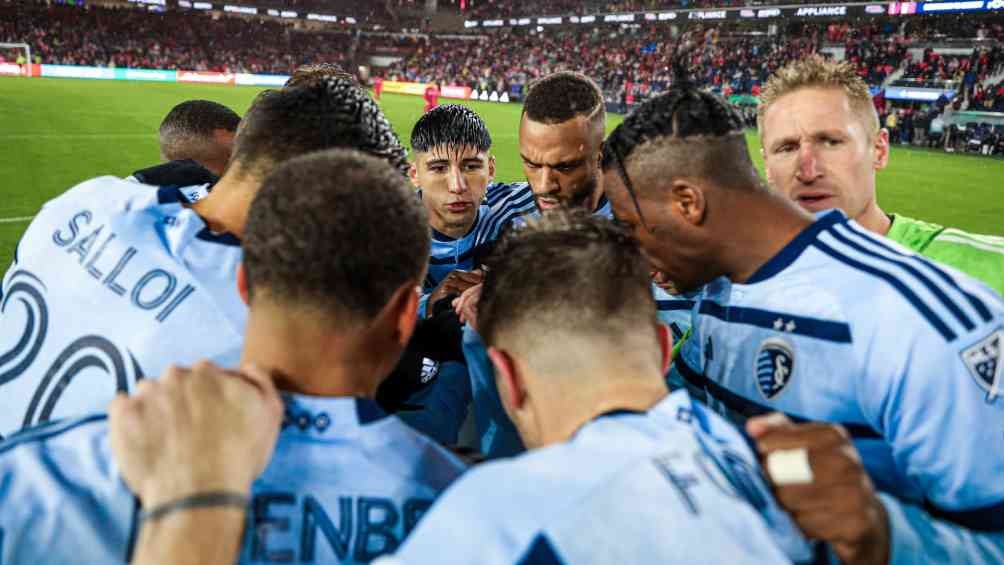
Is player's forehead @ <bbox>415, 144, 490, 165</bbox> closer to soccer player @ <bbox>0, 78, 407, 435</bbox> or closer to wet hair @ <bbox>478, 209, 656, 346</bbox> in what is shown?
soccer player @ <bbox>0, 78, 407, 435</bbox>

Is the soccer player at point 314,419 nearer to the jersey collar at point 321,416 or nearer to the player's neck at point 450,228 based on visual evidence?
the jersey collar at point 321,416

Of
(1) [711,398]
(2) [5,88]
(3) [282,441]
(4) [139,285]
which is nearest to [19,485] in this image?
(3) [282,441]

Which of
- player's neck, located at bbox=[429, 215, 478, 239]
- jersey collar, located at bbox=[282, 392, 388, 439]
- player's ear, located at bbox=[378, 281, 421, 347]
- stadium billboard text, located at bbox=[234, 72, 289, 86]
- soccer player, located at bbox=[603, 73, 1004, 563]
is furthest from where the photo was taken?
stadium billboard text, located at bbox=[234, 72, 289, 86]

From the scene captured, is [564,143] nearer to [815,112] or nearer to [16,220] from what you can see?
[815,112]

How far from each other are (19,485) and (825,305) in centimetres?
193

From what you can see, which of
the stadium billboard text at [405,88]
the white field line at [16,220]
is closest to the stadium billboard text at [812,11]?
the stadium billboard text at [405,88]

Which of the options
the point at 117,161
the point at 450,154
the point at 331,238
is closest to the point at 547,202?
the point at 450,154

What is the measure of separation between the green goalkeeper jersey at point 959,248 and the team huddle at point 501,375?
1.39m

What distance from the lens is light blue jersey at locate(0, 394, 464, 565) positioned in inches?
49.8

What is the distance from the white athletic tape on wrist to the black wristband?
0.99 m

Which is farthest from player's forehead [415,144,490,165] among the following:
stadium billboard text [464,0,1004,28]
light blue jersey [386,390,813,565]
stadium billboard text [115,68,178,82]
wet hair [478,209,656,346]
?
stadium billboard text [115,68,178,82]

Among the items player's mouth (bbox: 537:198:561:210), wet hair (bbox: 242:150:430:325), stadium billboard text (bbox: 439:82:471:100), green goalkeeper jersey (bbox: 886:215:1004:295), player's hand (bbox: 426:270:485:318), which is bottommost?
stadium billboard text (bbox: 439:82:471:100)

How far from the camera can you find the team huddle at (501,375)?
118cm

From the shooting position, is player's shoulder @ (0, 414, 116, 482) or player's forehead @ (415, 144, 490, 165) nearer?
player's shoulder @ (0, 414, 116, 482)
